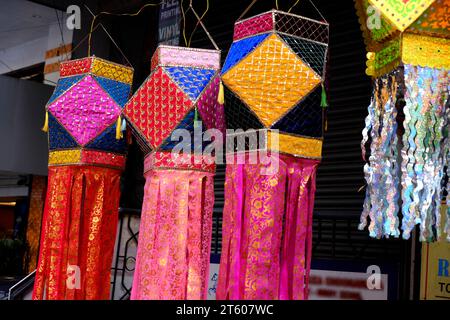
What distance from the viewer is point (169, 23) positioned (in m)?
5.70

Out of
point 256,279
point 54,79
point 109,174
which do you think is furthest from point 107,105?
point 54,79

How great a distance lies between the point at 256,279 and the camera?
A: 2098 millimetres

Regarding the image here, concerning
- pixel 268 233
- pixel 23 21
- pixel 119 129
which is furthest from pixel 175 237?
pixel 23 21

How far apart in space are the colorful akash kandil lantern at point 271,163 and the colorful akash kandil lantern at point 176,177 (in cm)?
20

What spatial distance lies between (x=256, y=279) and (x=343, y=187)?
2824 mm

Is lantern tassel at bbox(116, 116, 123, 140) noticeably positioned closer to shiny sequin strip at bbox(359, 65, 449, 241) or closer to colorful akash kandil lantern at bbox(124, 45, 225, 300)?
colorful akash kandil lantern at bbox(124, 45, 225, 300)

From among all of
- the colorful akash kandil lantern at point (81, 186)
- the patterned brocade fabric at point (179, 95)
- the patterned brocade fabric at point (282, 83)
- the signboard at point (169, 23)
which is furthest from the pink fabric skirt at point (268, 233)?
the signboard at point (169, 23)

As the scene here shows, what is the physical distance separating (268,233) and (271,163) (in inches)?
9.9

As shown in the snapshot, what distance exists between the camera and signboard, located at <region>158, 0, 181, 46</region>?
556cm

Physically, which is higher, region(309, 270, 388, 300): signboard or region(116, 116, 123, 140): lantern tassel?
region(116, 116, 123, 140): lantern tassel

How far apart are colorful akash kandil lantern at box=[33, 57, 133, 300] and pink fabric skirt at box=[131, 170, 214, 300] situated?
594mm

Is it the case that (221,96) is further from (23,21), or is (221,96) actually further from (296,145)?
(23,21)

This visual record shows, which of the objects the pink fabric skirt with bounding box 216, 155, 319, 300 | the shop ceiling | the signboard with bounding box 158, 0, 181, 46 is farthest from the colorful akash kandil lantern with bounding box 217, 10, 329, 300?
the shop ceiling
